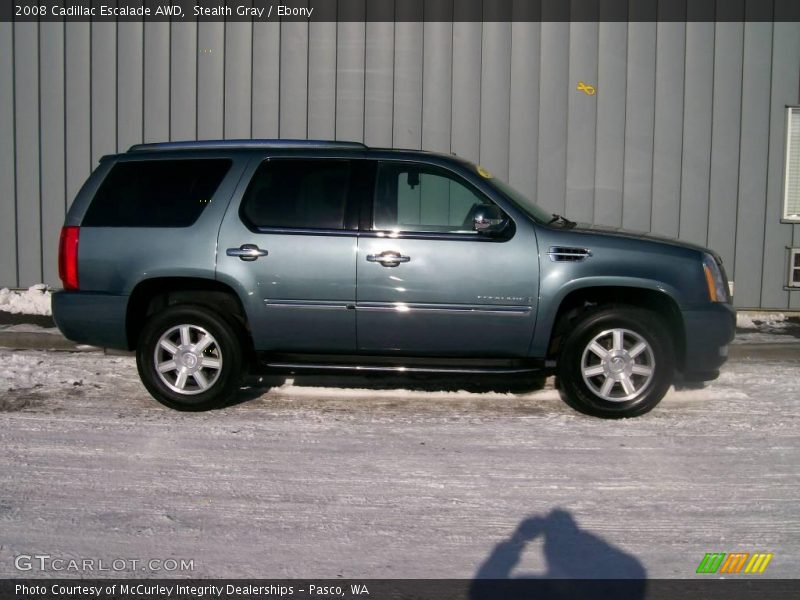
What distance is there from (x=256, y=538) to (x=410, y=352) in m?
2.25

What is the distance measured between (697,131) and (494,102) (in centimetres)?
230

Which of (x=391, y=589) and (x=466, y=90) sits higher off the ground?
(x=466, y=90)

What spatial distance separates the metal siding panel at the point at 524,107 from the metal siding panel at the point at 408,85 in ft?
3.45

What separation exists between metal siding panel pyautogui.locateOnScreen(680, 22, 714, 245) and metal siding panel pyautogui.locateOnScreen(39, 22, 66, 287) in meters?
7.11

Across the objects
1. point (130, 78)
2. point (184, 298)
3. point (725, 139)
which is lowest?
point (184, 298)

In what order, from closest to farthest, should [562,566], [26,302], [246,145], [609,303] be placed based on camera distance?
1. [562,566]
2. [609,303]
3. [246,145]
4. [26,302]

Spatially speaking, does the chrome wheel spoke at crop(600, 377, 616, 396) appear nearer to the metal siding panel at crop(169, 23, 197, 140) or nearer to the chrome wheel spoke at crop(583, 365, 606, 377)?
the chrome wheel spoke at crop(583, 365, 606, 377)

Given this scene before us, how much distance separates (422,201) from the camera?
636 cm

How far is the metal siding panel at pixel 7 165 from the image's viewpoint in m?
10.3

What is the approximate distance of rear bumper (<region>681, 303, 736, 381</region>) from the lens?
6.12 meters

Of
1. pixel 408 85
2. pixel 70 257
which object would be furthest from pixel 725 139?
pixel 70 257

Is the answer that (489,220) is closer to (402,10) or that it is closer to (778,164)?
(402,10)

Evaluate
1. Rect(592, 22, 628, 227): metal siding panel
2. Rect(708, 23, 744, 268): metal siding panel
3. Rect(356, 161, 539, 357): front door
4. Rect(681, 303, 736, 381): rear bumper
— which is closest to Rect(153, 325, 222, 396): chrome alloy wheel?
Rect(356, 161, 539, 357): front door

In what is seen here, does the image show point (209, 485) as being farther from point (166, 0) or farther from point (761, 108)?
point (761, 108)
